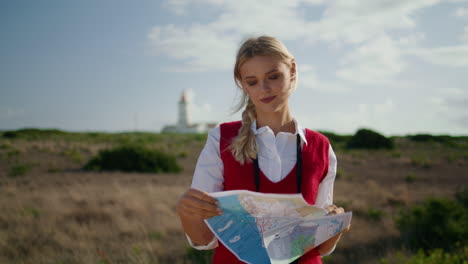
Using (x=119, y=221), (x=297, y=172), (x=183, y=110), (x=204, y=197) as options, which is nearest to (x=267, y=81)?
(x=297, y=172)

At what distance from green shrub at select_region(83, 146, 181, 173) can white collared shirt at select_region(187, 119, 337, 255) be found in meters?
13.1

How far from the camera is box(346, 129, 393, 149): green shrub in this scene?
2456 cm

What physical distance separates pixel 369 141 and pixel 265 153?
84.5 ft

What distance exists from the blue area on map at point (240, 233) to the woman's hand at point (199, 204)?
1.0 inches

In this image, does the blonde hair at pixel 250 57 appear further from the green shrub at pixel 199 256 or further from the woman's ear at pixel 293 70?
the green shrub at pixel 199 256

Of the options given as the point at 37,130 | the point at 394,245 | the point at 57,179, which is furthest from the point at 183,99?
the point at 394,245

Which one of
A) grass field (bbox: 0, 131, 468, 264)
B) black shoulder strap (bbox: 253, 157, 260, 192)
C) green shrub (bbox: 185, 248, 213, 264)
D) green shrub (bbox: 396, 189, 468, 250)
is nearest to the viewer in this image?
black shoulder strap (bbox: 253, 157, 260, 192)

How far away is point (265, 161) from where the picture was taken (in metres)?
1.48

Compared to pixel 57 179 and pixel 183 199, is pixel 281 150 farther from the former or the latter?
pixel 57 179

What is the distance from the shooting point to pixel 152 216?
6504 mm

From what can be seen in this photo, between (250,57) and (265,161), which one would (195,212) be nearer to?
(265,161)

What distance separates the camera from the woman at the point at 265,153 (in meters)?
1.43

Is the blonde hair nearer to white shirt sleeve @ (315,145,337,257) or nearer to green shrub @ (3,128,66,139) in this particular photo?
white shirt sleeve @ (315,145,337,257)

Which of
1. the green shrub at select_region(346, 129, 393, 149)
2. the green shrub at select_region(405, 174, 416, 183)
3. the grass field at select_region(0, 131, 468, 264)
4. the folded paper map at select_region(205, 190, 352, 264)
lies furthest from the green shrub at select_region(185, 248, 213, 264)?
the green shrub at select_region(346, 129, 393, 149)
